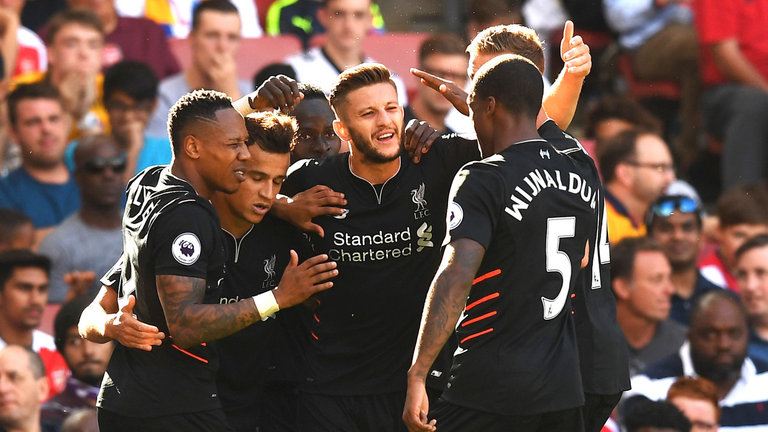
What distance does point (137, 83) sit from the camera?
29.9ft

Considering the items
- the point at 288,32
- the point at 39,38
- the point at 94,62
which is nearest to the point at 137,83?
the point at 94,62

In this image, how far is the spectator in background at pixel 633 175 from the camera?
30.2ft

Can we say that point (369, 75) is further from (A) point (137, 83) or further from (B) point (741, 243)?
(B) point (741, 243)

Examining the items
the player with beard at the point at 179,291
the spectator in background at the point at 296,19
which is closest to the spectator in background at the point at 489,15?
the spectator in background at the point at 296,19

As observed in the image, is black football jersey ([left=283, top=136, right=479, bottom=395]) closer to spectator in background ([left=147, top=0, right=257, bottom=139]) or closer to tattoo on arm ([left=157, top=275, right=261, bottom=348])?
tattoo on arm ([left=157, top=275, right=261, bottom=348])

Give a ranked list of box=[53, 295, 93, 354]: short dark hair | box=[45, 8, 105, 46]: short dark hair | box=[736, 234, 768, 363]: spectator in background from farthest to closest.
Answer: box=[45, 8, 105, 46]: short dark hair, box=[736, 234, 768, 363]: spectator in background, box=[53, 295, 93, 354]: short dark hair

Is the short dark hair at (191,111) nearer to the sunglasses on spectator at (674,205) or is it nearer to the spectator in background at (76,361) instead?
the spectator in background at (76,361)

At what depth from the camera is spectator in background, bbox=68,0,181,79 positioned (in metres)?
9.90

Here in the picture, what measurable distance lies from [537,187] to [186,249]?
1.29 meters

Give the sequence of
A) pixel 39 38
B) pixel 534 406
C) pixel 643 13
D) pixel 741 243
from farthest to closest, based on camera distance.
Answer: pixel 643 13 → pixel 39 38 → pixel 741 243 → pixel 534 406

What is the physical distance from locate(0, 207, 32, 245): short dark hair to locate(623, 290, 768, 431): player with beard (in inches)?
152

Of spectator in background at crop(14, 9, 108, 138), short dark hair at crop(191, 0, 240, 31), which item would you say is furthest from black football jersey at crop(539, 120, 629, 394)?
spectator in background at crop(14, 9, 108, 138)

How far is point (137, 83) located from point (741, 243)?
4.27 meters

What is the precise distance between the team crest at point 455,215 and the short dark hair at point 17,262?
3.82m
